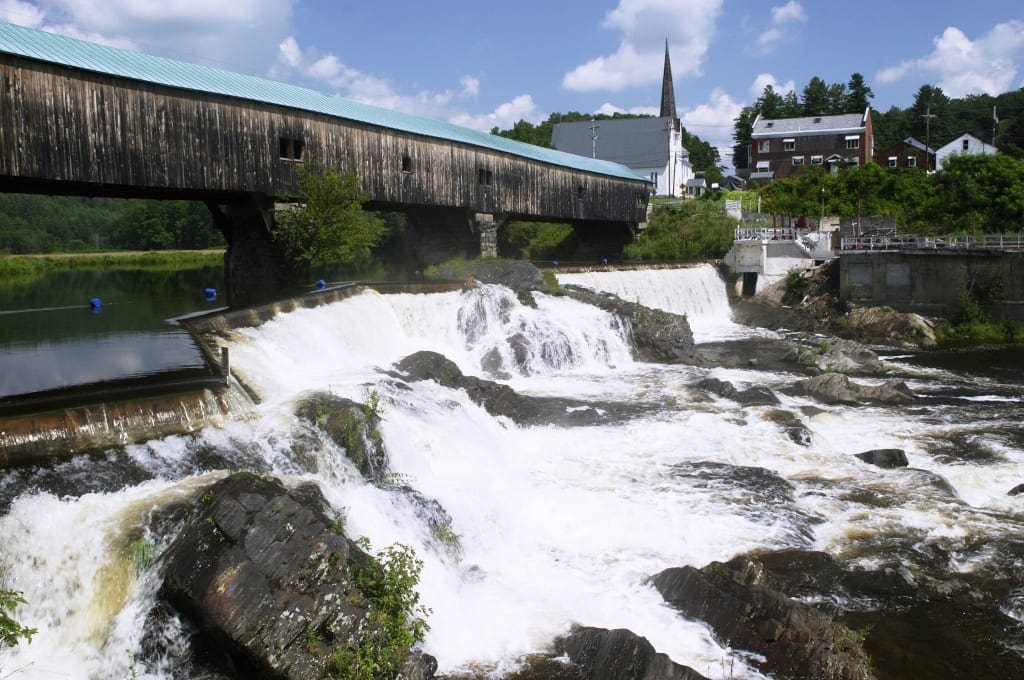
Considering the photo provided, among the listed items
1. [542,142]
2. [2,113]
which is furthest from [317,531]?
[542,142]

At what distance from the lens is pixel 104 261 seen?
54.9 meters

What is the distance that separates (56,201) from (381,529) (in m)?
91.1

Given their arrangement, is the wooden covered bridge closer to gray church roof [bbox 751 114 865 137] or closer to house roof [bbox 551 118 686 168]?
house roof [bbox 551 118 686 168]

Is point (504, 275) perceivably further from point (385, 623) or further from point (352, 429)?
point (385, 623)

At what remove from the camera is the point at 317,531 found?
753 centimetres

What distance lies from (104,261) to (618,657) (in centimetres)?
5683

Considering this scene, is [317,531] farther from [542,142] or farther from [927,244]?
[542,142]

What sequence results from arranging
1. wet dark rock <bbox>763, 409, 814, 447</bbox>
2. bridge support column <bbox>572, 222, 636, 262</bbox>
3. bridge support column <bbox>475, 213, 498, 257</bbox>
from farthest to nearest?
1. bridge support column <bbox>572, 222, 636, 262</bbox>
2. bridge support column <bbox>475, 213, 498, 257</bbox>
3. wet dark rock <bbox>763, 409, 814, 447</bbox>

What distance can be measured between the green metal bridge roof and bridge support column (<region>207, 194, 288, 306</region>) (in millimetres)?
3459

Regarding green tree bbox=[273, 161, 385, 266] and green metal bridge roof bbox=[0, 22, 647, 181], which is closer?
green metal bridge roof bbox=[0, 22, 647, 181]

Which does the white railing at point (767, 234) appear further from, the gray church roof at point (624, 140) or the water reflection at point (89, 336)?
the gray church roof at point (624, 140)

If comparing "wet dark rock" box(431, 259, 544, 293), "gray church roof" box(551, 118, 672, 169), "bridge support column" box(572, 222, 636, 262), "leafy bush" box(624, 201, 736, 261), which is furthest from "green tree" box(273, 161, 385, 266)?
"gray church roof" box(551, 118, 672, 169)

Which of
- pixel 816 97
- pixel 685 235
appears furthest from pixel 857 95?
pixel 685 235

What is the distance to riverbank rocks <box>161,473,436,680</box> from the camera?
657 cm
